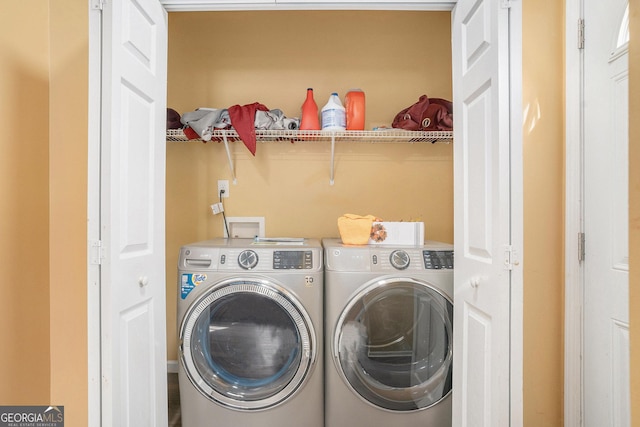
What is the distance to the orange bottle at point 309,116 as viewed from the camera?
215cm

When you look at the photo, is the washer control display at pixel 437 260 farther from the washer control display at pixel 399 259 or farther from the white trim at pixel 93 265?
the white trim at pixel 93 265

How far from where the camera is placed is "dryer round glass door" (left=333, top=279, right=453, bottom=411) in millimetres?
1642

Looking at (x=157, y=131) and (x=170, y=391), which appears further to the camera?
(x=170, y=391)

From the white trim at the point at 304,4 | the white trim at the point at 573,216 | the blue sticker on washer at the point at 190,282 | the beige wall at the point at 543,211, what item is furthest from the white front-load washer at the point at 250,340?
the white trim at the point at 304,4

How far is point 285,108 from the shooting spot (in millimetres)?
2381

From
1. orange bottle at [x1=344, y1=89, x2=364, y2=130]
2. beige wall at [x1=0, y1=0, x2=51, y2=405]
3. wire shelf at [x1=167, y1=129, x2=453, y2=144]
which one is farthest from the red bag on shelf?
beige wall at [x1=0, y1=0, x2=51, y2=405]

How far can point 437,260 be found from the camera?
5.53 feet

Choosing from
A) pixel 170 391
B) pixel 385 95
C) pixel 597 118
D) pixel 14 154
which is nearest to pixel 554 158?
pixel 597 118

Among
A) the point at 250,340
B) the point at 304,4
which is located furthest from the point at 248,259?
the point at 304,4

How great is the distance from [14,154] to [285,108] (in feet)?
4.98

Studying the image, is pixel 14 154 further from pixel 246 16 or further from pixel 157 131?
pixel 246 16

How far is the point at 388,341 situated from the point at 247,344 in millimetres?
696

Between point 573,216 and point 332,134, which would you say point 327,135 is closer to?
point 332,134

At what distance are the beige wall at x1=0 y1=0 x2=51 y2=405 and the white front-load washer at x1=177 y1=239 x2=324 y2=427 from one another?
0.54 m
